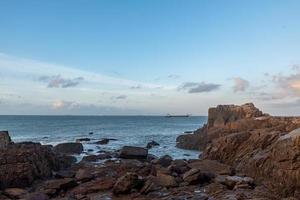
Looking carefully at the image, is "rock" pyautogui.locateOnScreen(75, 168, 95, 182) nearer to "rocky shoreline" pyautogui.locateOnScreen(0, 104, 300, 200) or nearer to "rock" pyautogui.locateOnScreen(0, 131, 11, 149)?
"rocky shoreline" pyautogui.locateOnScreen(0, 104, 300, 200)

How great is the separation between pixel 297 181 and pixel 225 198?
4.48 meters

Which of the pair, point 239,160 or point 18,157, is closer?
point 18,157

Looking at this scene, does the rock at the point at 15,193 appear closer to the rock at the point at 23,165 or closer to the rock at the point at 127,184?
the rock at the point at 23,165

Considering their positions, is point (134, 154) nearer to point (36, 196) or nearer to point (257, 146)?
point (257, 146)

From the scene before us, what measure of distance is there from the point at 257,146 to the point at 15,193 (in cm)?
2313

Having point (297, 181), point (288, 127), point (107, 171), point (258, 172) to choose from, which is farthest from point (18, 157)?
point (288, 127)

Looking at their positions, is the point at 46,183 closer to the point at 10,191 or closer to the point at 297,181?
the point at 10,191

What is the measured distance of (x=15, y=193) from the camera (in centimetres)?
2733

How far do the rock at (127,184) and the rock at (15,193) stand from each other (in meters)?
6.61

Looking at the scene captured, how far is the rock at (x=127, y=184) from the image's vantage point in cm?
2642

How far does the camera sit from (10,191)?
90.9ft

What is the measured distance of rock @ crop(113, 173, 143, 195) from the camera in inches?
1040

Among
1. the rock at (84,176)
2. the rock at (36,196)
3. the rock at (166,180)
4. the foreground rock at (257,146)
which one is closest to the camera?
the foreground rock at (257,146)

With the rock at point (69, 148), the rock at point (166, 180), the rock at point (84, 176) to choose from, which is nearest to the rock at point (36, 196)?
the rock at point (84, 176)
